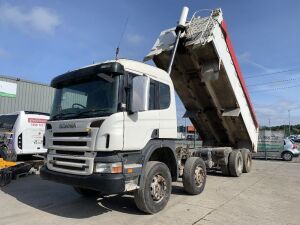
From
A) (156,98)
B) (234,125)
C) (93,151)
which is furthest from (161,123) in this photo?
(234,125)

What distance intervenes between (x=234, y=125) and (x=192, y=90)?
7.46 feet

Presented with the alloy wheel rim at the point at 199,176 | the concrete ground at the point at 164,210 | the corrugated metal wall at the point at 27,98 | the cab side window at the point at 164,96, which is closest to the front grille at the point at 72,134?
the concrete ground at the point at 164,210

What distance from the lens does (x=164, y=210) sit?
6223 mm

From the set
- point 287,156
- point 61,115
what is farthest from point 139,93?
point 287,156

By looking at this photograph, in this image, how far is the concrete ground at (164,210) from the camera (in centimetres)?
564

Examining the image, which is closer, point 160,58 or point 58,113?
point 58,113

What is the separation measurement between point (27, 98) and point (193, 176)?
15.3 metres

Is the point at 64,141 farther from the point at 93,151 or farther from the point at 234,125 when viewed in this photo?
the point at 234,125

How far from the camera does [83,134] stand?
5457 mm

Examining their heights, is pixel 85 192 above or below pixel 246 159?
below

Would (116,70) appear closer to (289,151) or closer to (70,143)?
(70,143)

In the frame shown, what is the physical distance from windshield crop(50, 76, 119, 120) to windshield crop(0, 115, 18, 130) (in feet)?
21.5

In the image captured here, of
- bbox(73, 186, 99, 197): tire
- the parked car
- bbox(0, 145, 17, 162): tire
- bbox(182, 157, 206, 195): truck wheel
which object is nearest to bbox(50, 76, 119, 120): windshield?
bbox(73, 186, 99, 197): tire

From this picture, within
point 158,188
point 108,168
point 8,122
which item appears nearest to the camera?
point 108,168
